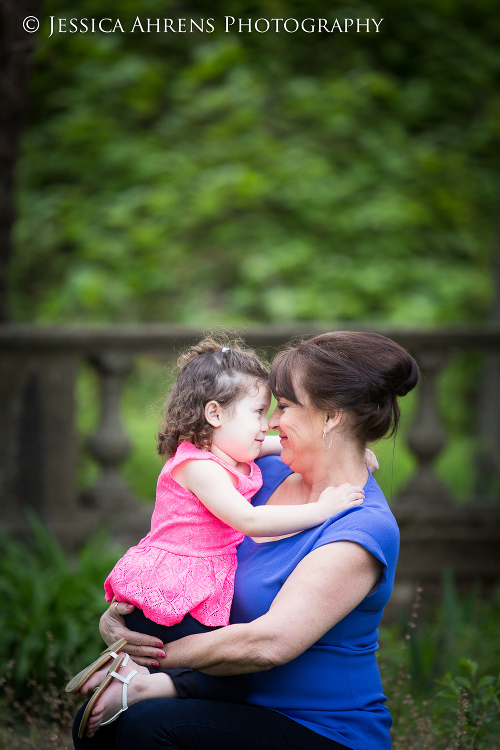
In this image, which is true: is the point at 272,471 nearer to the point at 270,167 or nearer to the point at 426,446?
the point at 426,446

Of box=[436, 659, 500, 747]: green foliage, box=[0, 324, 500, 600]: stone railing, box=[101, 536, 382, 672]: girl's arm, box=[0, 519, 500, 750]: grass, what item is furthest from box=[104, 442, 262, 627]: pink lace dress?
box=[0, 324, 500, 600]: stone railing

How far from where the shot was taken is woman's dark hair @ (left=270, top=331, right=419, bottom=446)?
1.88 meters

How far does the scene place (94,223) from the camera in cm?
666

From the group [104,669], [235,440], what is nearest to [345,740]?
[104,669]

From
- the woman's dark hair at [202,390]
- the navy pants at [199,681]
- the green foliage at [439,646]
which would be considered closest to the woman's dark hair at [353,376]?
the woman's dark hair at [202,390]

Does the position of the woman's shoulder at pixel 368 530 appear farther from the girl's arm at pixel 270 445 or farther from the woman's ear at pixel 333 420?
the girl's arm at pixel 270 445

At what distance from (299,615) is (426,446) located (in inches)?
103

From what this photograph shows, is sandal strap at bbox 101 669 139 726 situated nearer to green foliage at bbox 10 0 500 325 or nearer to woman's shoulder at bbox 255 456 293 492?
woman's shoulder at bbox 255 456 293 492

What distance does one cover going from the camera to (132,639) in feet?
6.06

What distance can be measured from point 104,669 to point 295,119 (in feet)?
20.3

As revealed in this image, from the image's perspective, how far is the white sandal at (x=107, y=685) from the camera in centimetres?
168

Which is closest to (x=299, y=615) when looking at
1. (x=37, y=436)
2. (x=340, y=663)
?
(x=340, y=663)

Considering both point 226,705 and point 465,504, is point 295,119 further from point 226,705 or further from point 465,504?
point 226,705

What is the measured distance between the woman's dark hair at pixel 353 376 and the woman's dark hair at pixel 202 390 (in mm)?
113
